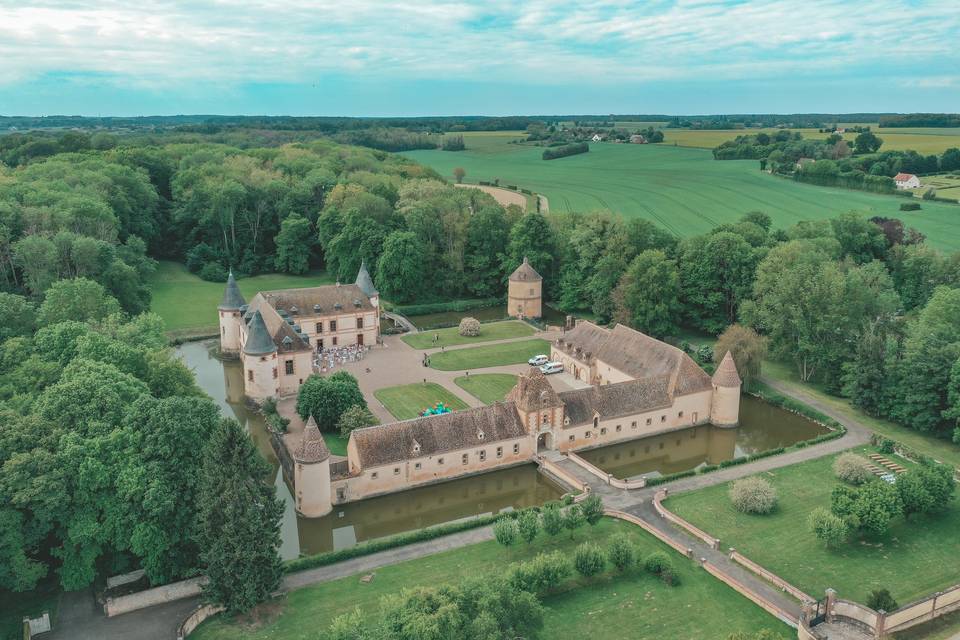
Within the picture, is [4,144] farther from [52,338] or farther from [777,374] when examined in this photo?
[777,374]

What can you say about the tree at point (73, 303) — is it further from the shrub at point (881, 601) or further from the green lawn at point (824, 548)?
the shrub at point (881, 601)

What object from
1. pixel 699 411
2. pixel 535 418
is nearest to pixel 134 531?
pixel 535 418

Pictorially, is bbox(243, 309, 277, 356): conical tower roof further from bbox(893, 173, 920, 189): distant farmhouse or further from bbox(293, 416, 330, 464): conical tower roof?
bbox(893, 173, 920, 189): distant farmhouse

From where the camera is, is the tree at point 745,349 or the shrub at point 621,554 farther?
the tree at point 745,349

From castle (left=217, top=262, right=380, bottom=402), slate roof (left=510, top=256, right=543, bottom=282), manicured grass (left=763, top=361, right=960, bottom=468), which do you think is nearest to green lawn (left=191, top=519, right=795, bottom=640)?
manicured grass (left=763, top=361, right=960, bottom=468)

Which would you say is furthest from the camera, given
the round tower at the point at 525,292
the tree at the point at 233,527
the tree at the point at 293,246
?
the tree at the point at 293,246

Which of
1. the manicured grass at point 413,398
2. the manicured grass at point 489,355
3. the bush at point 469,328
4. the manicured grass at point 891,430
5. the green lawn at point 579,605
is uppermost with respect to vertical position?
the bush at point 469,328

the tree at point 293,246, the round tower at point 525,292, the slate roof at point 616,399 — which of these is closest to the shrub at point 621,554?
the slate roof at point 616,399
